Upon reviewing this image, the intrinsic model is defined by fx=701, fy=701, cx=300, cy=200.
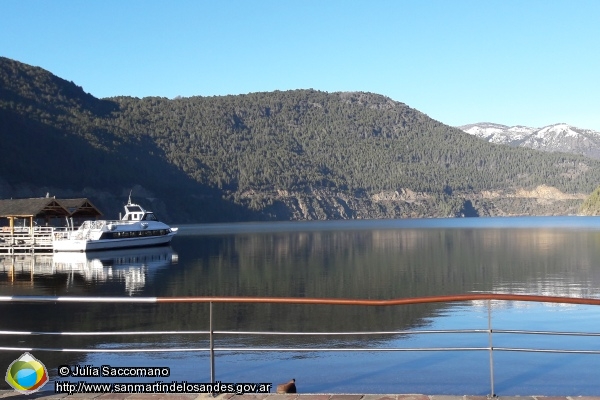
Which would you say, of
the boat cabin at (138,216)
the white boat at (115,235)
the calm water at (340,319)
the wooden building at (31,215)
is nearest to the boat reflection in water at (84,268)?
the calm water at (340,319)

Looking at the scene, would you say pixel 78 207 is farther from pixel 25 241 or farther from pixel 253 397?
pixel 253 397

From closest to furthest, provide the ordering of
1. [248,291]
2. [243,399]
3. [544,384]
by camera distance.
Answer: [243,399]
[544,384]
[248,291]

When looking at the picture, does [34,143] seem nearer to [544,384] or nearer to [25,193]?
[25,193]

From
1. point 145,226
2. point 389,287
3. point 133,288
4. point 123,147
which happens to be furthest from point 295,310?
point 123,147

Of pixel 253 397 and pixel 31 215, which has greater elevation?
pixel 31 215

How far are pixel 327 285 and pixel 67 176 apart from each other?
382 feet

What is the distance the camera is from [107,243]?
61.7 m

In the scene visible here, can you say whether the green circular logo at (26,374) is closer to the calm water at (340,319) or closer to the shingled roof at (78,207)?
the calm water at (340,319)

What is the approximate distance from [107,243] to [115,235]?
2.27 metres

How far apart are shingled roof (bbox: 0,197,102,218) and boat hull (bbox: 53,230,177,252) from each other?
305 cm

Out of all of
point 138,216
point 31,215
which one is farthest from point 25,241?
point 138,216

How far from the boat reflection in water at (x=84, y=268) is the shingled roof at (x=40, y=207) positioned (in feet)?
11.6

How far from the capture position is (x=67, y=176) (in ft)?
449

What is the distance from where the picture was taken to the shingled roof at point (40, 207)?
57094 millimetres
